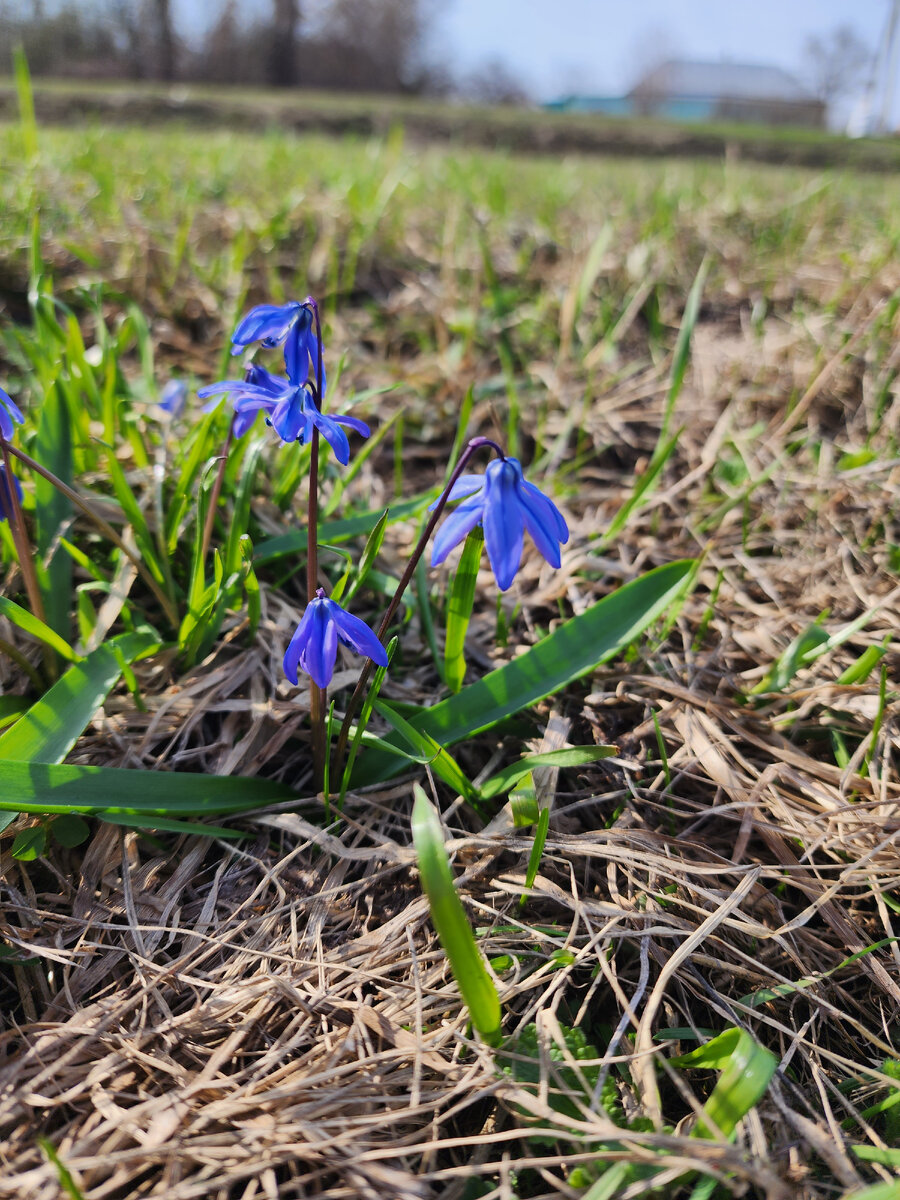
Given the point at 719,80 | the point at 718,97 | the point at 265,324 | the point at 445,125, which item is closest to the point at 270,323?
the point at 265,324

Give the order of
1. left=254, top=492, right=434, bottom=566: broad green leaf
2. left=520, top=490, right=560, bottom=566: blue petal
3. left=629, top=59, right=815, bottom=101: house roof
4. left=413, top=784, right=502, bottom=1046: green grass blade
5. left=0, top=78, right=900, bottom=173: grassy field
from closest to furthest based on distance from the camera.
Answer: left=413, top=784, right=502, bottom=1046: green grass blade, left=520, top=490, right=560, bottom=566: blue petal, left=254, top=492, right=434, bottom=566: broad green leaf, left=0, top=78, right=900, bottom=173: grassy field, left=629, top=59, right=815, bottom=101: house roof

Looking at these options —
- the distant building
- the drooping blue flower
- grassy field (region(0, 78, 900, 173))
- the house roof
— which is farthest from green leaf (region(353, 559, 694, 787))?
the house roof

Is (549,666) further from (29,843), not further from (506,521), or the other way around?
(29,843)

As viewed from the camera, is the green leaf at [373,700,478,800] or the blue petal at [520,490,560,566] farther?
the green leaf at [373,700,478,800]

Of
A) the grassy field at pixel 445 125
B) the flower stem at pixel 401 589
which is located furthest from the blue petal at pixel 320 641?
the grassy field at pixel 445 125

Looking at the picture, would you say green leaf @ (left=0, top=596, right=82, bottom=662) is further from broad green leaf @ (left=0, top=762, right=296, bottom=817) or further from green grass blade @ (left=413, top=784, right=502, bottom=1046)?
green grass blade @ (left=413, top=784, right=502, bottom=1046)

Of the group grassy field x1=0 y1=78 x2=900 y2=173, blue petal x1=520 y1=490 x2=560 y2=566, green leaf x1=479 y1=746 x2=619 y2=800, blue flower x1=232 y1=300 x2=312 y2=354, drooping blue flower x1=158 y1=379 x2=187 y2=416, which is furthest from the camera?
grassy field x1=0 y1=78 x2=900 y2=173

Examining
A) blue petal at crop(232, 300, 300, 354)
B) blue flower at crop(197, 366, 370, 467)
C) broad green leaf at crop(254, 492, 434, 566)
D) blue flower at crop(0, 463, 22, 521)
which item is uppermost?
blue petal at crop(232, 300, 300, 354)

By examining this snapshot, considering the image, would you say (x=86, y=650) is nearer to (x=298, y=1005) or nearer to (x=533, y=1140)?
(x=298, y=1005)
